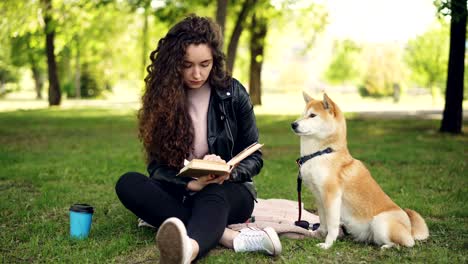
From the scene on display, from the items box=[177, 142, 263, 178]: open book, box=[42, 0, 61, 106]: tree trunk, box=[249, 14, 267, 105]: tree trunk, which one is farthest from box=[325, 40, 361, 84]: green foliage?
box=[177, 142, 263, 178]: open book

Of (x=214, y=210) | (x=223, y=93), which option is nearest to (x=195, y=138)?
(x=223, y=93)

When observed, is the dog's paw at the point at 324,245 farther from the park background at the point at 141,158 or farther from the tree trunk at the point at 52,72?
the tree trunk at the point at 52,72

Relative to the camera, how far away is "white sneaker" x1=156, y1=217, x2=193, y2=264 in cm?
337

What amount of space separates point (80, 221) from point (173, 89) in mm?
1331

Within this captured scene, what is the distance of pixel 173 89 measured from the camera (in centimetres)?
424

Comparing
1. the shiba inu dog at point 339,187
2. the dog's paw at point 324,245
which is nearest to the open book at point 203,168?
the shiba inu dog at point 339,187

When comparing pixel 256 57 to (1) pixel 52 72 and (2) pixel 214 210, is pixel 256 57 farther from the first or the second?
(2) pixel 214 210

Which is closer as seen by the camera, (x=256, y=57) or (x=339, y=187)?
(x=339, y=187)

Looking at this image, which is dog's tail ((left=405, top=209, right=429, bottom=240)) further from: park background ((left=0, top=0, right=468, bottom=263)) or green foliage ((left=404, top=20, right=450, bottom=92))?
green foliage ((left=404, top=20, right=450, bottom=92))

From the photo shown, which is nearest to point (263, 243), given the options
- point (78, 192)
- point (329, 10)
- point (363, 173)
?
point (363, 173)

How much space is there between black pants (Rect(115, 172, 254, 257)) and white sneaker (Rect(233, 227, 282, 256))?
0.56ft

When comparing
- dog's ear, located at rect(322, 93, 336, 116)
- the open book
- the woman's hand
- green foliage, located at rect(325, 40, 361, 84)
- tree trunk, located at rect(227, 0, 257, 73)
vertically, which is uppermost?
tree trunk, located at rect(227, 0, 257, 73)

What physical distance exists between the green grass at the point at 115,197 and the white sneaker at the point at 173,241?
0.50m

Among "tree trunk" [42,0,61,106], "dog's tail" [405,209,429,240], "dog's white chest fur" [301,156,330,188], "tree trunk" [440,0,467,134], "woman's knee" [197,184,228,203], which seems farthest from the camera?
"tree trunk" [42,0,61,106]
